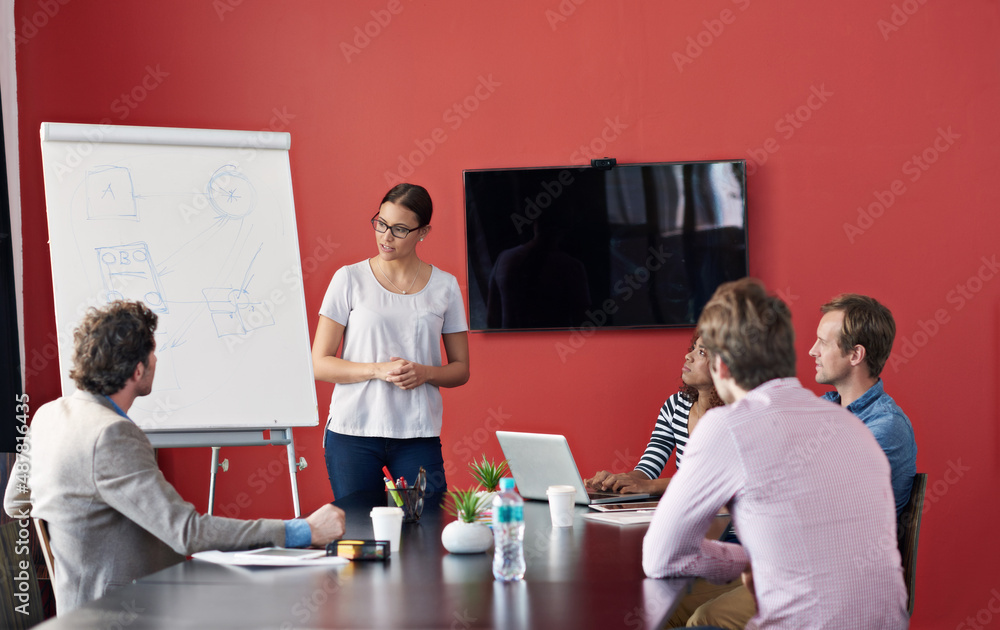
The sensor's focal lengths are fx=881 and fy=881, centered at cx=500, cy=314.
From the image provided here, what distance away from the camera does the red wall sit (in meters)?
3.46

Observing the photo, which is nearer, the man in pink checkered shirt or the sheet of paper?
the man in pink checkered shirt

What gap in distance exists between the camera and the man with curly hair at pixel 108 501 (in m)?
1.66

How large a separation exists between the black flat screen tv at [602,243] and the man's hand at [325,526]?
191 centimetres

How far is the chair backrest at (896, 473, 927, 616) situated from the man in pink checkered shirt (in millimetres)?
606

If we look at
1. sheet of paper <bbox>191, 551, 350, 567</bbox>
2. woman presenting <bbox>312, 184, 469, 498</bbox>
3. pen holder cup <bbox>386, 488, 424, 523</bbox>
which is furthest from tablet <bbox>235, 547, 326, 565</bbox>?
woman presenting <bbox>312, 184, 469, 498</bbox>

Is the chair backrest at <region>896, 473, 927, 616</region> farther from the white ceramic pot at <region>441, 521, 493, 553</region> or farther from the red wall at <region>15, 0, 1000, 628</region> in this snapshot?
the red wall at <region>15, 0, 1000, 628</region>

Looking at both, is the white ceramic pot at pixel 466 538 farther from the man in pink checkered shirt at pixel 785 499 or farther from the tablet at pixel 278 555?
the man in pink checkered shirt at pixel 785 499

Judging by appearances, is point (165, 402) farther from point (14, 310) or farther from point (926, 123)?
point (926, 123)

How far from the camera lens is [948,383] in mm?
3469

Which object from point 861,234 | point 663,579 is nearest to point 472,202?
point 861,234

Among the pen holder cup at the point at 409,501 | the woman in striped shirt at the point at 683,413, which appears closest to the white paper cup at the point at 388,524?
the pen holder cup at the point at 409,501

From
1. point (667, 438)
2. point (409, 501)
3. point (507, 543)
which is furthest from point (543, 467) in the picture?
point (507, 543)

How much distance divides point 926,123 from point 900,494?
6.46 ft

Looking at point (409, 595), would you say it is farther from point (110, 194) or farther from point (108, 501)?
point (110, 194)
